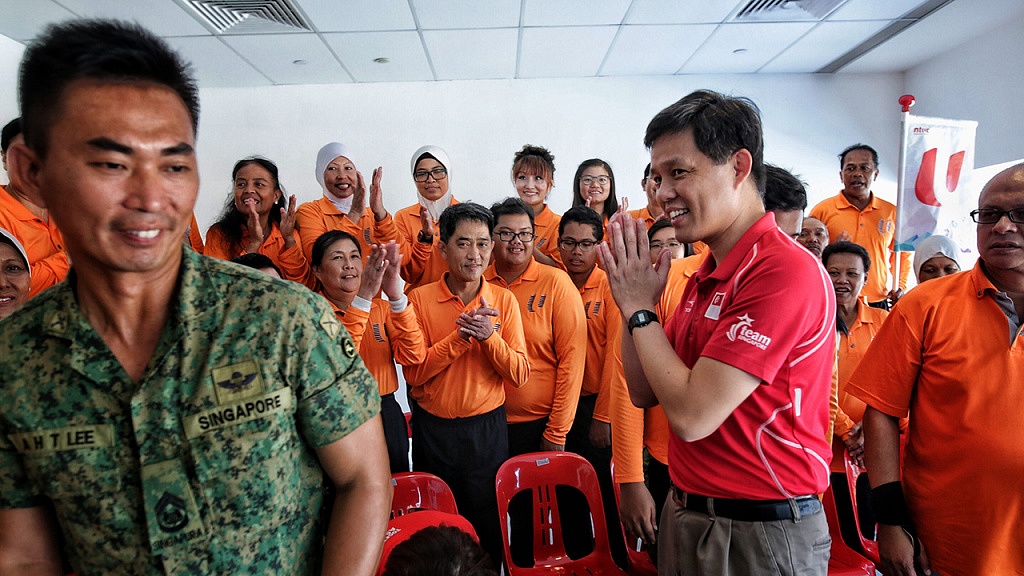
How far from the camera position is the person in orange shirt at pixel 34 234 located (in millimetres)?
2498

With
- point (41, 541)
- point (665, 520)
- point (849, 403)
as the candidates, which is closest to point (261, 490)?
point (41, 541)

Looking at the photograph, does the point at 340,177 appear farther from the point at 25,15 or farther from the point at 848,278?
the point at 848,278

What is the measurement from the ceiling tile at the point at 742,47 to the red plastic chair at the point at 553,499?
397 cm

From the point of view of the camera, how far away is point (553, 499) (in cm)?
221

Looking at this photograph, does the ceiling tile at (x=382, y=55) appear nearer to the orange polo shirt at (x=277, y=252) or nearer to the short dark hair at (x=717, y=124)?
the orange polo shirt at (x=277, y=252)

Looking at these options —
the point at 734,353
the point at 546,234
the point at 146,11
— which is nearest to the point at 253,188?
the point at 146,11

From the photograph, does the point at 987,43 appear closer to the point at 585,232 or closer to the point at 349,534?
the point at 585,232

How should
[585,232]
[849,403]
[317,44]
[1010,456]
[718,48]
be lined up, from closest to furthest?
[1010,456]
[849,403]
[585,232]
[317,44]
[718,48]

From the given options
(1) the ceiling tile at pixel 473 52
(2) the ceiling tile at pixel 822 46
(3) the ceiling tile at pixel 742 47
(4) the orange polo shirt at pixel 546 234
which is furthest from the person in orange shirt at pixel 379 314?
(2) the ceiling tile at pixel 822 46

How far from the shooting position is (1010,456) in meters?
1.33

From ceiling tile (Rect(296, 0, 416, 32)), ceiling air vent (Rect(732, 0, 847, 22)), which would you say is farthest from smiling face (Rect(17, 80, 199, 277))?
ceiling air vent (Rect(732, 0, 847, 22))

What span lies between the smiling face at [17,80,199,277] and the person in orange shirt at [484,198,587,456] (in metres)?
2.03

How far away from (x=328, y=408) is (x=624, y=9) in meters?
4.21

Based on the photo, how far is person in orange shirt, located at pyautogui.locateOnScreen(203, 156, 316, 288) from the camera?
3357 millimetres
